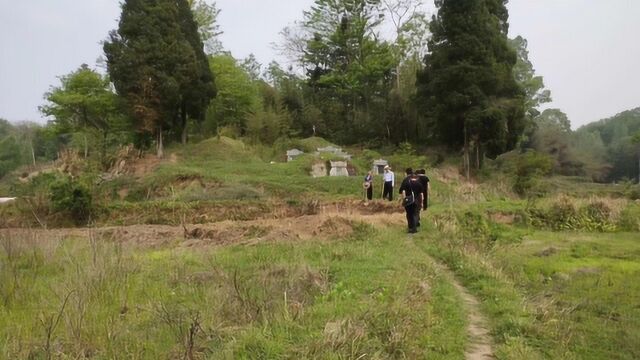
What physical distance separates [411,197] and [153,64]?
20177mm

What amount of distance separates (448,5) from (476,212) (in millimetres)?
18809

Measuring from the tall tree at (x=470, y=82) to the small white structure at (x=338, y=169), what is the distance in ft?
Result: 22.1

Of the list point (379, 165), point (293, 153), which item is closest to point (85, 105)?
point (293, 153)

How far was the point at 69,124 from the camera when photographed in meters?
36.8

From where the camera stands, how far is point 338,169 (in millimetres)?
29172

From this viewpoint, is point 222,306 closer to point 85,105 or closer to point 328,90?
point 85,105

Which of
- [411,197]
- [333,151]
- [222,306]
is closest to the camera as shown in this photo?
[222,306]

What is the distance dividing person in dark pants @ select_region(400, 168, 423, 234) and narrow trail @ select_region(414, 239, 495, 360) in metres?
4.12

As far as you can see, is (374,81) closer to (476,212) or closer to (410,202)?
(476,212)

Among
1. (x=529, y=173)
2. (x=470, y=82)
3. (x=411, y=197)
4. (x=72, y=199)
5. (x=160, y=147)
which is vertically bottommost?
(x=72, y=199)

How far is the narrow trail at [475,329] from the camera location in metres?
6.08

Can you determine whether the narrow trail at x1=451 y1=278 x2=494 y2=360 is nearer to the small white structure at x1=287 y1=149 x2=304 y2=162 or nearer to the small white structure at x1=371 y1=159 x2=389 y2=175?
the small white structure at x1=371 y1=159 x2=389 y2=175

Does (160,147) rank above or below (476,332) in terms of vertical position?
above

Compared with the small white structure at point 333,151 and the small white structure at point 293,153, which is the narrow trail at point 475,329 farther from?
the small white structure at point 293,153
